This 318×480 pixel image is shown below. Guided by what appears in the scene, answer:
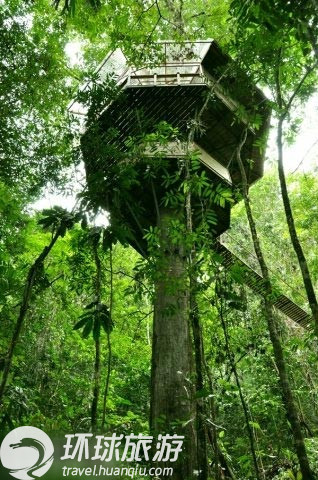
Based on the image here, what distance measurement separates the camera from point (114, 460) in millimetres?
3623

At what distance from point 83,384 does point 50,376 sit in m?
0.91

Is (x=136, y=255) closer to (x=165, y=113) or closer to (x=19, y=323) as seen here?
(x=165, y=113)

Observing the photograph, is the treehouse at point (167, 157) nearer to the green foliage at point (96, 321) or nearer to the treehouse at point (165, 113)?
the treehouse at point (165, 113)

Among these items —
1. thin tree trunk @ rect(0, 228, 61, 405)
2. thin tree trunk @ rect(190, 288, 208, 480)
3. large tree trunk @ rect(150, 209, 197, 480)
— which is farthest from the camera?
large tree trunk @ rect(150, 209, 197, 480)

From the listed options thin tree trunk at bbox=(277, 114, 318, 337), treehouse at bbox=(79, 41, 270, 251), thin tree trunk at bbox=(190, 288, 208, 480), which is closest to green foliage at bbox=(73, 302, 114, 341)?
thin tree trunk at bbox=(190, 288, 208, 480)

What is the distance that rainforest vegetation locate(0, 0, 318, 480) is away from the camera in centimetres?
366

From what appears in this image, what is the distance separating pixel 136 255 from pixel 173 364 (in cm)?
911

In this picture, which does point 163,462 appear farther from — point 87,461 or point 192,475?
point 87,461

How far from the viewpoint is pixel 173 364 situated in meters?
4.98

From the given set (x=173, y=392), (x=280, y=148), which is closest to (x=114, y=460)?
(x=173, y=392)

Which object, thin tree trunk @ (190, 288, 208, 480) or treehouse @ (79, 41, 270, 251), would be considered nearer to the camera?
thin tree trunk @ (190, 288, 208, 480)

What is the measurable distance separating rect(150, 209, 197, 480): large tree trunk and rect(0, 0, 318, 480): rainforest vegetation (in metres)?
0.04

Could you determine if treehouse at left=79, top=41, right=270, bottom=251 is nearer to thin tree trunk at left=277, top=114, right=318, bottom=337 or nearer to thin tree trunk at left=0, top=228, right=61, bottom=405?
thin tree trunk at left=277, top=114, right=318, bottom=337

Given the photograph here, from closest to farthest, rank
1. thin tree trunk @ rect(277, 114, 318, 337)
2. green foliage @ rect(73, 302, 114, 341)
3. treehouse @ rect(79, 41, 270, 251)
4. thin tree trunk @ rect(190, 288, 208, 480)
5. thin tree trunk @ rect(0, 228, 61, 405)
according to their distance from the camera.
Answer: thin tree trunk @ rect(0, 228, 61, 405), thin tree trunk @ rect(190, 288, 208, 480), green foliage @ rect(73, 302, 114, 341), thin tree trunk @ rect(277, 114, 318, 337), treehouse @ rect(79, 41, 270, 251)
